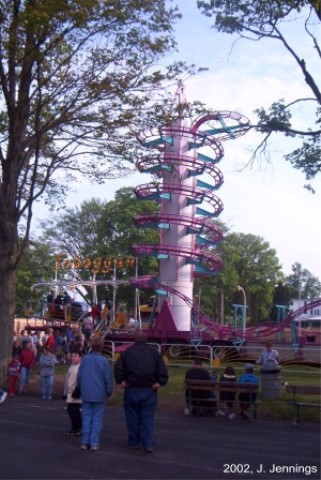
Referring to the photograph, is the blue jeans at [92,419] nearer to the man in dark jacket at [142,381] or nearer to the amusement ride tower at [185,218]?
the man in dark jacket at [142,381]

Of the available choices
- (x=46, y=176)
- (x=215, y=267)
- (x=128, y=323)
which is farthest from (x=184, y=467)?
(x=215, y=267)

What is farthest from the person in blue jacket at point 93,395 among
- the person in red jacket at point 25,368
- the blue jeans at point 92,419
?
the person in red jacket at point 25,368

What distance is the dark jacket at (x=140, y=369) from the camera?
1112cm

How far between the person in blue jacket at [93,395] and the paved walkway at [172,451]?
247 mm

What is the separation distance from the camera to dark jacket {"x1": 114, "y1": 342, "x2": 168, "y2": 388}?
11.1 meters

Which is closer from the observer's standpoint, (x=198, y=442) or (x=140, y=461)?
(x=140, y=461)

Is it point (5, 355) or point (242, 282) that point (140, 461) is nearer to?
point (5, 355)

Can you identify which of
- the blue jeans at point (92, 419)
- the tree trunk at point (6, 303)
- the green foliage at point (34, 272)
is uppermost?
the green foliage at point (34, 272)

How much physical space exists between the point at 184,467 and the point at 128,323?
2580 centimetres

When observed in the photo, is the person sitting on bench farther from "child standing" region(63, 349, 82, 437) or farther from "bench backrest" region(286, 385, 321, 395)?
"child standing" region(63, 349, 82, 437)

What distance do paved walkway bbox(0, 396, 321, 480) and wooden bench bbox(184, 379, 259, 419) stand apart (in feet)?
1.40

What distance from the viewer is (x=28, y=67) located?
20547mm

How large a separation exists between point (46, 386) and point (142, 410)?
926 cm

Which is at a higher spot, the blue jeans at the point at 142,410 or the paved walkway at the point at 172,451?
the blue jeans at the point at 142,410
